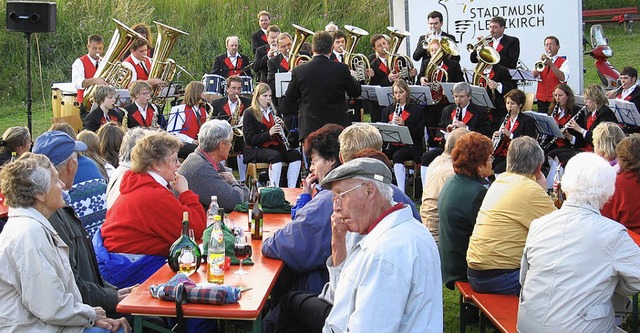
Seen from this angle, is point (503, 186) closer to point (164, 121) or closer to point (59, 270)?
point (59, 270)

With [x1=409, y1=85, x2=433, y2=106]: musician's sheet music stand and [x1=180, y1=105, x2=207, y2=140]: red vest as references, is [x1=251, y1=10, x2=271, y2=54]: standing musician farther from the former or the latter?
[x1=409, y1=85, x2=433, y2=106]: musician's sheet music stand

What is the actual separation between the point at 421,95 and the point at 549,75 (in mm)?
2415

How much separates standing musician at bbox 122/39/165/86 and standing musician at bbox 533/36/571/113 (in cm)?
515

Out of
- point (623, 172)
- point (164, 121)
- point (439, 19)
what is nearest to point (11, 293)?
point (623, 172)

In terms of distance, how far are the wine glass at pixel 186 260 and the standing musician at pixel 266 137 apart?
208 inches

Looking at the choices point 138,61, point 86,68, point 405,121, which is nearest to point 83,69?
point 86,68

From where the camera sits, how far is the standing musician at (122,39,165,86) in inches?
462

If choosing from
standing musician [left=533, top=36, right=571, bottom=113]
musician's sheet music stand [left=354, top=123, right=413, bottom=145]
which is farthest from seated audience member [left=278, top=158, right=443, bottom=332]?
standing musician [left=533, top=36, right=571, bottom=113]

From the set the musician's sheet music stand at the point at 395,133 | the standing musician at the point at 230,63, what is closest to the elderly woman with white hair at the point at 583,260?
the musician's sheet music stand at the point at 395,133

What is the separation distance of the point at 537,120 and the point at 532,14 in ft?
14.8

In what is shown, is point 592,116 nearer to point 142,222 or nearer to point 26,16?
point 142,222

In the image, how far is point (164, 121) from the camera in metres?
11.3

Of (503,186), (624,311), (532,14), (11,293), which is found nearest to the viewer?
(11,293)

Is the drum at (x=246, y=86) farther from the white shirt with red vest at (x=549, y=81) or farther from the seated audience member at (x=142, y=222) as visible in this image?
the seated audience member at (x=142, y=222)
